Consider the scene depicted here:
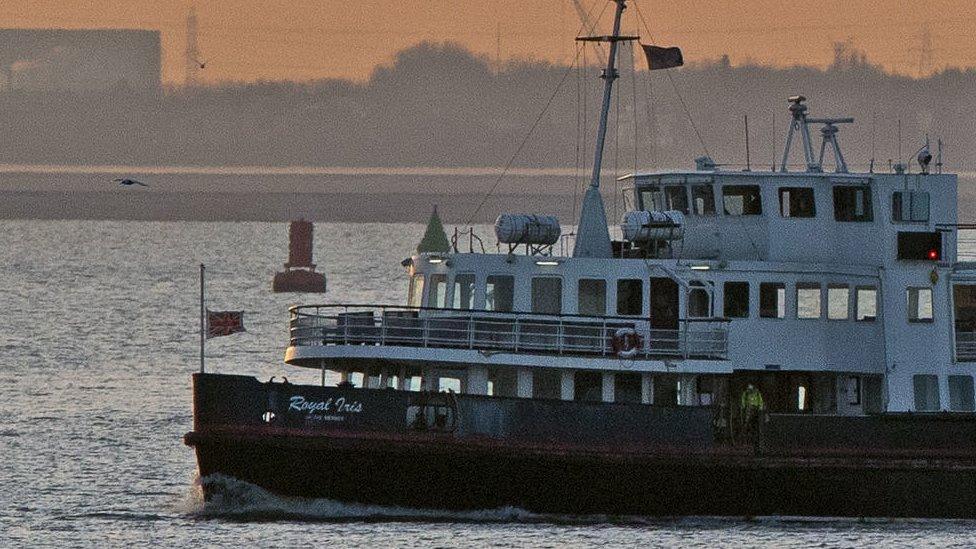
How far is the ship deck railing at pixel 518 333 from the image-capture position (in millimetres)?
40906

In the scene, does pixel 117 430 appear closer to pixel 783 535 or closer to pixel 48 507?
pixel 48 507

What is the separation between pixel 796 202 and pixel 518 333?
6557mm

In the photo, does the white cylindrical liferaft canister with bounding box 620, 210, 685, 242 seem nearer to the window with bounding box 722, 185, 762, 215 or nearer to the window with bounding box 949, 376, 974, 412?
the window with bounding box 722, 185, 762, 215

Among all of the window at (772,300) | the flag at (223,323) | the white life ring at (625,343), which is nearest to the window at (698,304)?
the window at (772,300)

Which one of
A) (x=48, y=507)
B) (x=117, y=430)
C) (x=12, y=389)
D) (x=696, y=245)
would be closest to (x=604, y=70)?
(x=696, y=245)

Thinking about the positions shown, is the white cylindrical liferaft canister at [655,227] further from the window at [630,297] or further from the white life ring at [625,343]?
the white life ring at [625,343]

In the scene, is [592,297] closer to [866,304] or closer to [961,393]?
[866,304]

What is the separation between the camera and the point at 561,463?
40250mm

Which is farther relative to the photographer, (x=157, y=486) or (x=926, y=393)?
(x=157, y=486)

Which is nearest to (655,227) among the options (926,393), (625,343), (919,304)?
(625,343)

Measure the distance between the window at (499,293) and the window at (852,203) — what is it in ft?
20.9

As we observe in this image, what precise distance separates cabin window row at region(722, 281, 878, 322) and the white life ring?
8.25 feet

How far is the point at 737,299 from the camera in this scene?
4272 centimetres

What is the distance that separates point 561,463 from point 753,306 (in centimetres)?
492
